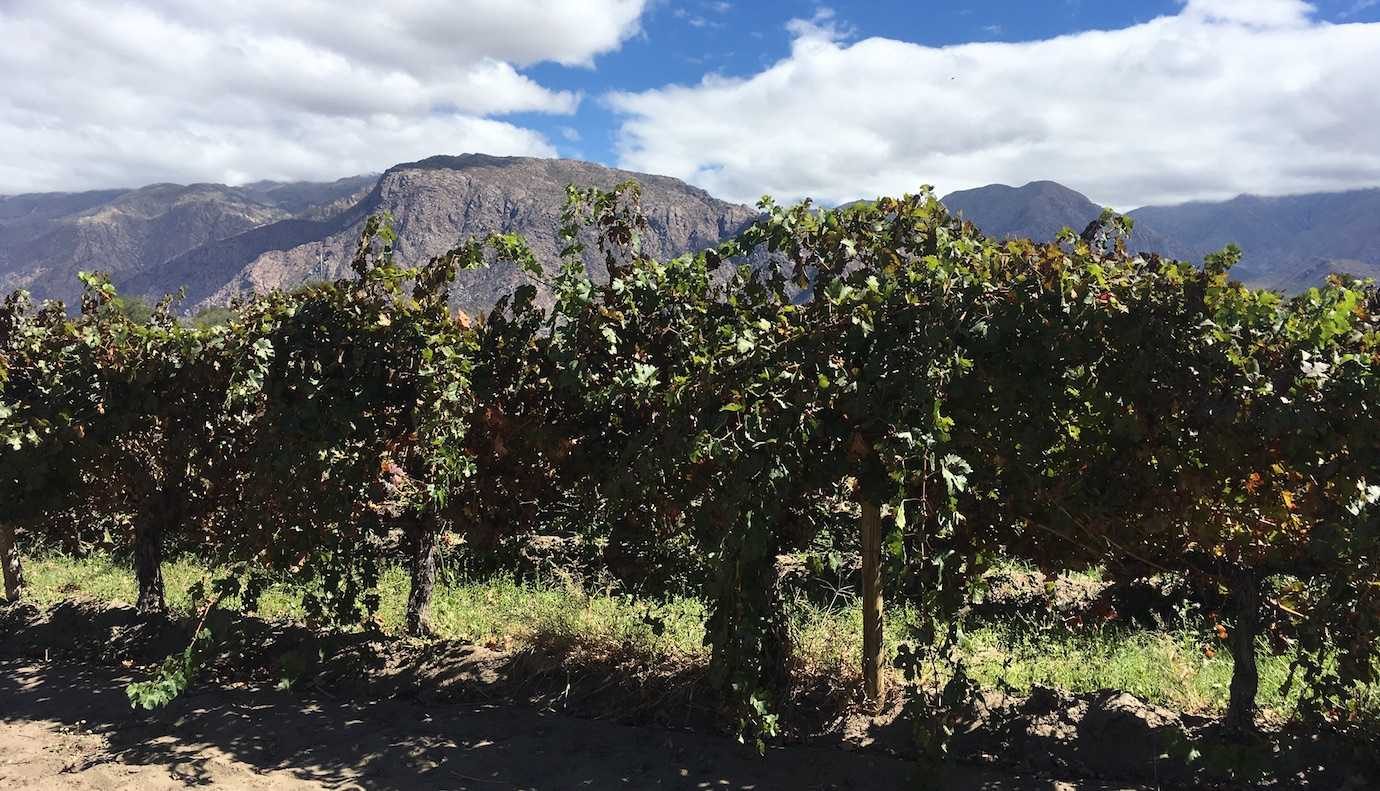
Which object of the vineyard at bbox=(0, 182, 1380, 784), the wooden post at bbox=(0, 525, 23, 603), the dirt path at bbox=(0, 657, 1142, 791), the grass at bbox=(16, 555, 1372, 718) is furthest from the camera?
the wooden post at bbox=(0, 525, 23, 603)

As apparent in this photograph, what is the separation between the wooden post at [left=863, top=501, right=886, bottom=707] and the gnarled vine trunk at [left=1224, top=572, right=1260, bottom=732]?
1437 mm

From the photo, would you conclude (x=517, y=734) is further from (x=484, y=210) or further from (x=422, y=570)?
(x=484, y=210)

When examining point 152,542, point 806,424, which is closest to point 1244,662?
point 806,424

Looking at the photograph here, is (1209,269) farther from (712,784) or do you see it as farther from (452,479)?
(452,479)

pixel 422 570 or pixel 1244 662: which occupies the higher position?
pixel 1244 662

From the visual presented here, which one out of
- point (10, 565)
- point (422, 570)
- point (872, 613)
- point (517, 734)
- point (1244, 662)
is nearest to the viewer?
point (1244, 662)

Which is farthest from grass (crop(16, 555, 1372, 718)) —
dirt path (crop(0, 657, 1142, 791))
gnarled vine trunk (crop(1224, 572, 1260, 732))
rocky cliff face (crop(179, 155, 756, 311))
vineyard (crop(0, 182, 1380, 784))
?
rocky cliff face (crop(179, 155, 756, 311))

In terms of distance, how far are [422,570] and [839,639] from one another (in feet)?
8.50

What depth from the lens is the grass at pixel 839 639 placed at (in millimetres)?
4504

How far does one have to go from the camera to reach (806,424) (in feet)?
11.3

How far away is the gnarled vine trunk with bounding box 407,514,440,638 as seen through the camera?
17.8 feet

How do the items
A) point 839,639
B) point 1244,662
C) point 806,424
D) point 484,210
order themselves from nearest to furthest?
point 806,424 → point 1244,662 → point 839,639 → point 484,210

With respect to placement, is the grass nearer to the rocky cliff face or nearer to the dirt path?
the dirt path

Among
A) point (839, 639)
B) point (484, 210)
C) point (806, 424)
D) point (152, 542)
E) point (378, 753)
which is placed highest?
point (484, 210)
